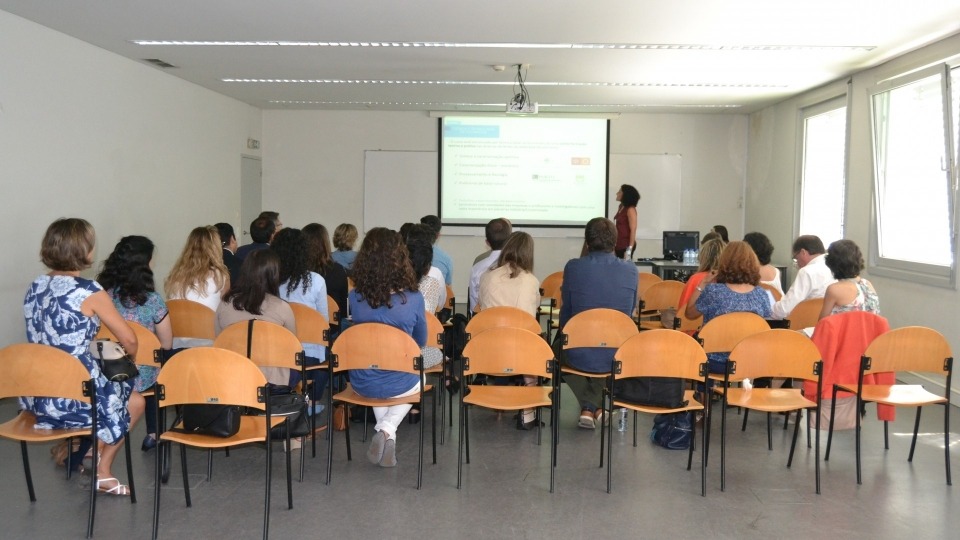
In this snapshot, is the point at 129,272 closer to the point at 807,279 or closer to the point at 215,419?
the point at 215,419

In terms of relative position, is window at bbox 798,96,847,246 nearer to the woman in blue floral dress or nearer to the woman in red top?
the woman in red top

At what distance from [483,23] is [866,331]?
3.57m

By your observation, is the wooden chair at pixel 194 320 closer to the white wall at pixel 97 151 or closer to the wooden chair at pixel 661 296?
the white wall at pixel 97 151

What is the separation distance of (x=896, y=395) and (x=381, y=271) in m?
2.95

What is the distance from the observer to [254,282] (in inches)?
168

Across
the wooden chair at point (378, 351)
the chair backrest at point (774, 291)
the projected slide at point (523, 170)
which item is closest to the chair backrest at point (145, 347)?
the wooden chair at point (378, 351)

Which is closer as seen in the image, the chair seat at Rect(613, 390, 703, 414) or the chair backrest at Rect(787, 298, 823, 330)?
the chair seat at Rect(613, 390, 703, 414)

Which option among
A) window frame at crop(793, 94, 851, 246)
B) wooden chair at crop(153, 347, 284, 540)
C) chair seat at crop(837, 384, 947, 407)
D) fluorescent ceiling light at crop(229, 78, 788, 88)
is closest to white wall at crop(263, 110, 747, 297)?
window frame at crop(793, 94, 851, 246)

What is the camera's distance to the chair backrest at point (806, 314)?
5.54 m

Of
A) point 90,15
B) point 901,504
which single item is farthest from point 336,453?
point 90,15

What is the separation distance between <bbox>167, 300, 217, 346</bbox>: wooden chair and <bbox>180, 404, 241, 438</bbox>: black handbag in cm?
134

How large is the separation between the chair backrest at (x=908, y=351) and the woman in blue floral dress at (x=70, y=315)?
3.81 metres

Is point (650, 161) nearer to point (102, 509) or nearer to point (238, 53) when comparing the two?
point (238, 53)

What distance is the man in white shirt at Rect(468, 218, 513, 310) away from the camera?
6.41 m
